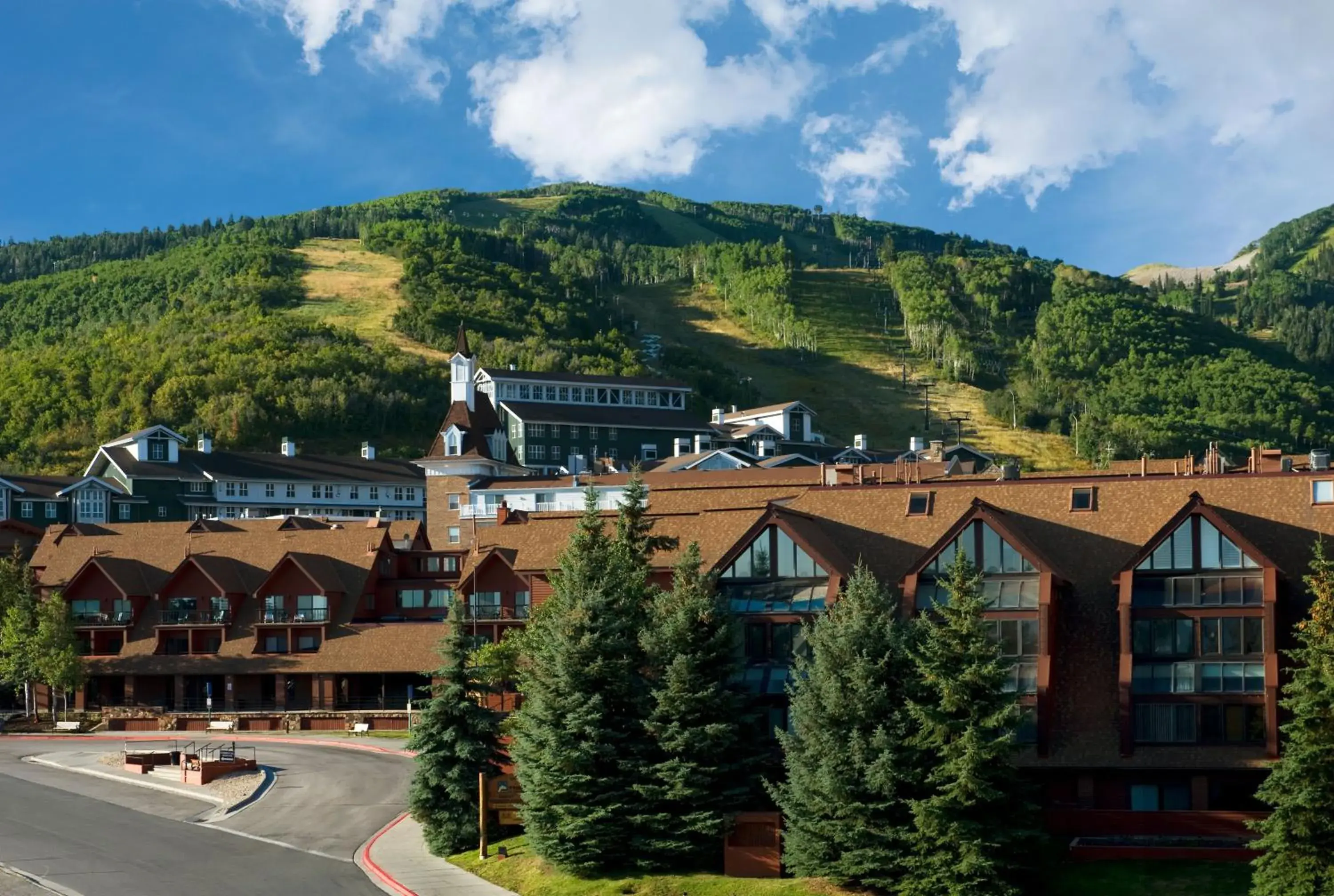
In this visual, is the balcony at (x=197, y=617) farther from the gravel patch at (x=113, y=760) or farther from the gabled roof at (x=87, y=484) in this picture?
the gabled roof at (x=87, y=484)

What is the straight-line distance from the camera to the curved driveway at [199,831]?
4853cm

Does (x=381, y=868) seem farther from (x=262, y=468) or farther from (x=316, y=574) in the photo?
(x=262, y=468)

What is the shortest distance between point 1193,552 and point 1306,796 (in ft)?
36.4

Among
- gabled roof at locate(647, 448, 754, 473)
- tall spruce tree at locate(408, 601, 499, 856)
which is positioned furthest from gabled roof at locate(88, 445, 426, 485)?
tall spruce tree at locate(408, 601, 499, 856)

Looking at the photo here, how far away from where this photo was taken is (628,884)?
48.3m

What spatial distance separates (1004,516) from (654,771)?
609 inches

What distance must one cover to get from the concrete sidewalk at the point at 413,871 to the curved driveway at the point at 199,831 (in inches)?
22.9

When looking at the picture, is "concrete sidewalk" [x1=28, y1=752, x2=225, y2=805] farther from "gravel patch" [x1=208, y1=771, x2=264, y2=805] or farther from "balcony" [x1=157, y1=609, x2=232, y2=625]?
"balcony" [x1=157, y1=609, x2=232, y2=625]

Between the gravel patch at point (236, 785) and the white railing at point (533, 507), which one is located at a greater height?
the white railing at point (533, 507)

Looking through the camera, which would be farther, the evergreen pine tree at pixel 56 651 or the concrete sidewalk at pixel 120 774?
the evergreen pine tree at pixel 56 651

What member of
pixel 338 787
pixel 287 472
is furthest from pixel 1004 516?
pixel 287 472

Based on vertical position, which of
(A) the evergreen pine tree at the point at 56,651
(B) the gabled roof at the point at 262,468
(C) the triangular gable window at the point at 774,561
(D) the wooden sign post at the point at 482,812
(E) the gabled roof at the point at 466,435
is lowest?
(D) the wooden sign post at the point at 482,812

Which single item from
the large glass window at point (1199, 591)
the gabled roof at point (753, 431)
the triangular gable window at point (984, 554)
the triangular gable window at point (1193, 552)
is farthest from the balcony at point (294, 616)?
the gabled roof at point (753, 431)

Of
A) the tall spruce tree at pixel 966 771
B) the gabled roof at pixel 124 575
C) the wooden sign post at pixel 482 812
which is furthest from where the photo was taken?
the gabled roof at pixel 124 575
